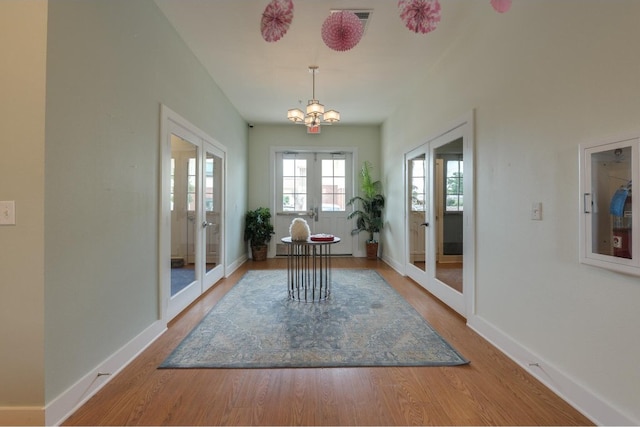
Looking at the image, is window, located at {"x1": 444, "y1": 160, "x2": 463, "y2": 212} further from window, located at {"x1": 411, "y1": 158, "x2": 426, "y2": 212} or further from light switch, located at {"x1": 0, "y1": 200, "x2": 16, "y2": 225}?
light switch, located at {"x1": 0, "y1": 200, "x2": 16, "y2": 225}

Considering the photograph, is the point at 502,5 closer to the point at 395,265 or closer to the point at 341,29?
the point at 341,29

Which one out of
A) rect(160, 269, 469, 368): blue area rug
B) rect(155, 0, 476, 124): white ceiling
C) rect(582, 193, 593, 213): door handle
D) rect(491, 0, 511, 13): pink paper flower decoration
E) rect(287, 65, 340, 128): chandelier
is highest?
rect(155, 0, 476, 124): white ceiling

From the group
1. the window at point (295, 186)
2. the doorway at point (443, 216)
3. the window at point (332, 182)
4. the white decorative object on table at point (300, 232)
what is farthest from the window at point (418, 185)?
the window at point (295, 186)

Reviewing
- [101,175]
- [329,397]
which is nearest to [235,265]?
[101,175]

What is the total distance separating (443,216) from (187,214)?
2937 millimetres

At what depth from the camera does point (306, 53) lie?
3020 mm

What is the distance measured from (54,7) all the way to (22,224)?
3.59ft

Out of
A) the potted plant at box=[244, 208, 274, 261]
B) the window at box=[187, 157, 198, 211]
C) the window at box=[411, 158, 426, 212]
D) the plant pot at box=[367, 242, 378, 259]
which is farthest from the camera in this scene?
the plant pot at box=[367, 242, 378, 259]

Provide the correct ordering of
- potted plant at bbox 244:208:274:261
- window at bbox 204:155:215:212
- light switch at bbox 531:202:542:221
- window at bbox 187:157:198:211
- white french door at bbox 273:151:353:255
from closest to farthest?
light switch at bbox 531:202:542:221 → window at bbox 187:157:198:211 → window at bbox 204:155:215:212 → potted plant at bbox 244:208:274:261 → white french door at bbox 273:151:353:255

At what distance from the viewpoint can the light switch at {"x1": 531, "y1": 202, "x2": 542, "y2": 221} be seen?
181 cm

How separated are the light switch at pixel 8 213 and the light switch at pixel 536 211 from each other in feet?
9.60

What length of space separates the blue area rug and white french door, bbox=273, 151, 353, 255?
2629mm

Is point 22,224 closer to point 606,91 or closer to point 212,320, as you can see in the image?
point 212,320

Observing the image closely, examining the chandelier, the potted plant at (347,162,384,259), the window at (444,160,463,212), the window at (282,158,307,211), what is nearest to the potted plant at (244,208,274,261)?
the window at (282,158,307,211)
